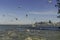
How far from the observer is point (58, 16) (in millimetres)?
53344

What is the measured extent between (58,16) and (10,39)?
1681cm

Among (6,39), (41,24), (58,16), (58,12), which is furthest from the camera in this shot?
(41,24)

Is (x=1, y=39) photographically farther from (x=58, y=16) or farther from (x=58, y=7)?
(x=58, y=16)

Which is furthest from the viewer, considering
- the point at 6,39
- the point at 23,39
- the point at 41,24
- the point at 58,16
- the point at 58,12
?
the point at 41,24

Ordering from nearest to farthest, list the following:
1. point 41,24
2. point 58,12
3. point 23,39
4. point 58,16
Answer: point 23,39 → point 58,12 → point 58,16 → point 41,24

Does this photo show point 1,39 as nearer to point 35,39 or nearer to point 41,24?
point 35,39

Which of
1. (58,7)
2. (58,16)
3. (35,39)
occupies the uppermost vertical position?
(58,7)

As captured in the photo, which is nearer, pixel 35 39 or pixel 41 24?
Answer: pixel 35 39

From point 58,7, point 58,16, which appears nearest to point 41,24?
point 58,16

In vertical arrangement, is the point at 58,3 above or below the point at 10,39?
above

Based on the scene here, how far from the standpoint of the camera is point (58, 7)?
4453 cm

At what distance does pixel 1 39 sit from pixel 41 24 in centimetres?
10449

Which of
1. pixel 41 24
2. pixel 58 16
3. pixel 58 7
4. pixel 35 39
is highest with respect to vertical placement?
pixel 58 7

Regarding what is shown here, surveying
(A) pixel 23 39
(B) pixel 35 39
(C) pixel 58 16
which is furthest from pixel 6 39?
(C) pixel 58 16
